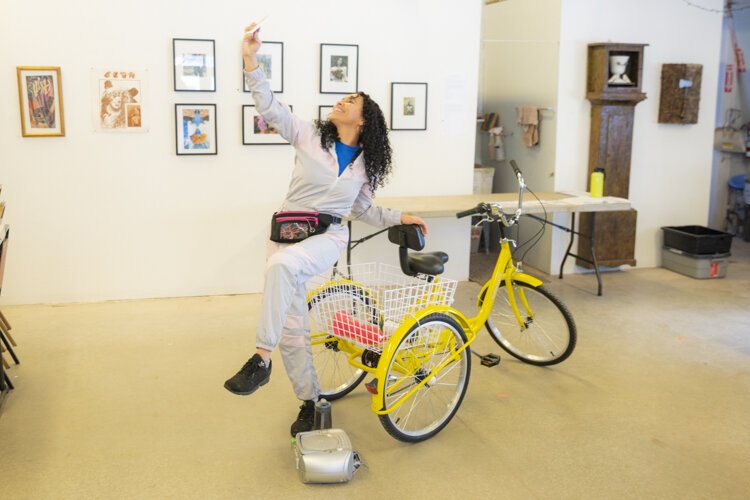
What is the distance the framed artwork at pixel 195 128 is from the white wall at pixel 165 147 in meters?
0.06

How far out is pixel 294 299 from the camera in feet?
10.4

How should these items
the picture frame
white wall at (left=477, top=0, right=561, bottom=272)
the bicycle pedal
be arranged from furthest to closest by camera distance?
1. white wall at (left=477, top=0, right=561, bottom=272)
2. the picture frame
3. the bicycle pedal

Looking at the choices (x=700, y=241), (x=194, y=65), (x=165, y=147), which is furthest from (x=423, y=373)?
(x=700, y=241)

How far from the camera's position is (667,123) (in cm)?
628

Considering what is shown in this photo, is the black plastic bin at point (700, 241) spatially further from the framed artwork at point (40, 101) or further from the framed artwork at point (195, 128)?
the framed artwork at point (40, 101)

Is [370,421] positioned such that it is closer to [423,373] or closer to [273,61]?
[423,373]

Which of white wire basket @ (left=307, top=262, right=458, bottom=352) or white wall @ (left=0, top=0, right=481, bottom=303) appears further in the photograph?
white wall @ (left=0, top=0, right=481, bottom=303)

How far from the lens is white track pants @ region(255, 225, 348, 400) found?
9.68 ft

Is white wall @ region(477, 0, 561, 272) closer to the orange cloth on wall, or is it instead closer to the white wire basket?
the orange cloth on wall

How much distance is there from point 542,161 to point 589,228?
2.16 feet

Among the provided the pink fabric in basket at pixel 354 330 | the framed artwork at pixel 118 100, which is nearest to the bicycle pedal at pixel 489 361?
the pink fabric in basket at pixel 354 330

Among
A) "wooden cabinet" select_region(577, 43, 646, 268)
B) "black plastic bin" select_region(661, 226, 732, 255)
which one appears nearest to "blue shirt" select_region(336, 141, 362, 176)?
"wooden cabinet" select_region(577, 43, 646, 268)

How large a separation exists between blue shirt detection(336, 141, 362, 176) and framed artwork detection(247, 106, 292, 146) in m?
2.18

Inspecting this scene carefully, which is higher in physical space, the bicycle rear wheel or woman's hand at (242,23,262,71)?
woman's hand at (242,23,262,71)
